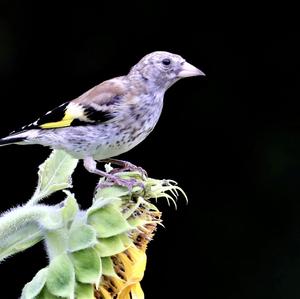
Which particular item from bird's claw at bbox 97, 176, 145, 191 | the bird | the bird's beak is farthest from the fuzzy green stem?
the bird's beak

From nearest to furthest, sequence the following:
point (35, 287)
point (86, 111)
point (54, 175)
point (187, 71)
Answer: point (35, 287) → point (54, 175) → point (86, 111) → point (187, 71)

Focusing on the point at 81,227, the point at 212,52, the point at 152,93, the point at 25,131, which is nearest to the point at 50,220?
the point at 81,227

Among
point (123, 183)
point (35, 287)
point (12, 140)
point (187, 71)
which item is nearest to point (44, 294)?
point (35, 287)

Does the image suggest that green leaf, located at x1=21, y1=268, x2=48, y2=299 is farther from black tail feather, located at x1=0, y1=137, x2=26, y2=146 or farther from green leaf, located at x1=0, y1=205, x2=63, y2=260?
black tail feather, located at x1=0, y1=137, x2=26, y2=146

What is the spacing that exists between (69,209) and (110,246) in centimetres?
10

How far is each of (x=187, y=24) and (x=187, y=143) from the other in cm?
49

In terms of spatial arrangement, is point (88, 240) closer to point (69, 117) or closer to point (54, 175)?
point (54, 175)

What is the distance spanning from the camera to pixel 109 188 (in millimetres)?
1965

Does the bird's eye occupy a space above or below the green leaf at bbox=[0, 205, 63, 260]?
below

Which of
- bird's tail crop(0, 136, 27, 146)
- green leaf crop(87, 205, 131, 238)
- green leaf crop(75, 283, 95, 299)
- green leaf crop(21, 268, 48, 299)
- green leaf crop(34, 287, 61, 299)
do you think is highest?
bird's tail crop(0, 136, 27, 146)

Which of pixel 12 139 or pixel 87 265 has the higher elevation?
pixel 12 139

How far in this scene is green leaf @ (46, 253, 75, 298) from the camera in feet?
6.08

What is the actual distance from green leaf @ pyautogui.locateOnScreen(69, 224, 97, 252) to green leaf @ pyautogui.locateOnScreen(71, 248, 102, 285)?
14 millimetres

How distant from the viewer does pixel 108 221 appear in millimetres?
1905
